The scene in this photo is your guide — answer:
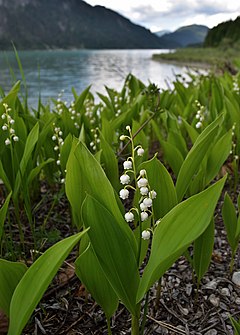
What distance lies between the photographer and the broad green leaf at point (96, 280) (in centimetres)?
129

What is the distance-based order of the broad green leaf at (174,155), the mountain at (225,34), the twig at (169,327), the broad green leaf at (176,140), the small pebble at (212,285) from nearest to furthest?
the twig at (169,327), the small pebble at (212,285), the broad green leaf at (174,155), the broad green leaf at (176,140), the mountain at (225,34)

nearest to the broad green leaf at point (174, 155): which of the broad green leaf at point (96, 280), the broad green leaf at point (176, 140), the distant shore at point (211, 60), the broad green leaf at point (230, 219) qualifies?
the broad green leaf at point (176, 140)

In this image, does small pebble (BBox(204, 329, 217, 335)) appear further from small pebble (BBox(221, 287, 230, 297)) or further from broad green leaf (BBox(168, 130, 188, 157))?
broad green leaf (BBox(168, 130, 188, 157))

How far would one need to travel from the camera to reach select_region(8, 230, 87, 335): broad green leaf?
3.29 feet

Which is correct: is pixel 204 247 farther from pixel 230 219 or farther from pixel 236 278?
pixel 236 278

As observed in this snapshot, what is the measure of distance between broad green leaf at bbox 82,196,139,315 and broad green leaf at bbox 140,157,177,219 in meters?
0.34

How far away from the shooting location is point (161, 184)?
1474 mm

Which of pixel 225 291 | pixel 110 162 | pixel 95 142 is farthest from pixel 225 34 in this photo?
pixel 225 291

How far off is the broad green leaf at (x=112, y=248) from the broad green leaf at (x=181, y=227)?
8 cm

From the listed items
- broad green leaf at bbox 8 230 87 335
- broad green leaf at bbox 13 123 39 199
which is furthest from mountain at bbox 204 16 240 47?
broad green leaf at bbox 8 230 87 335

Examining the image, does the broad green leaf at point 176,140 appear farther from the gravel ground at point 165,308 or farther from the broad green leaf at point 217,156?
the gravel ground at point 165,308

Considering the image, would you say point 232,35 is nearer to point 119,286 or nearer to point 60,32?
point 119,286

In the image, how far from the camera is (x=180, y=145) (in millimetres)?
2404

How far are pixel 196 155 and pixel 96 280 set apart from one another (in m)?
0.59
